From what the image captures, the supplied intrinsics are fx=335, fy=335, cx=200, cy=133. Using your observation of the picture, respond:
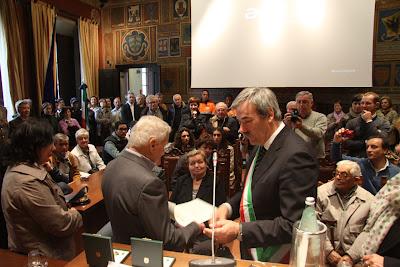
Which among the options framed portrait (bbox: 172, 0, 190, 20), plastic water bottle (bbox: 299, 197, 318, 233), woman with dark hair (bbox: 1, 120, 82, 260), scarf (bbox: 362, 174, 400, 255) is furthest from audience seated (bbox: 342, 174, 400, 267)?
framed portrait (bbox: 172, 0, 190, 20)

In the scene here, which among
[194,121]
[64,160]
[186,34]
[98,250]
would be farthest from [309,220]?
[186,34]

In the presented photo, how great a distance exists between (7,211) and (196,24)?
7710 mm

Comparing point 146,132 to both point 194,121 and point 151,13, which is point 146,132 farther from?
point 151,13

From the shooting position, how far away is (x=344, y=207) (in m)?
2.90

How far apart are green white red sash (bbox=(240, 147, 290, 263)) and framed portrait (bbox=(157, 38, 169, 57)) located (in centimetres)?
941

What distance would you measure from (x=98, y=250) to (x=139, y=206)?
0.28 metres

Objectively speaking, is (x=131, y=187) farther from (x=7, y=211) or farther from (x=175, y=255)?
(x=7, y=211)

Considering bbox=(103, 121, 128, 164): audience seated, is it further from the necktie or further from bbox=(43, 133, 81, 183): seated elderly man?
the necktie

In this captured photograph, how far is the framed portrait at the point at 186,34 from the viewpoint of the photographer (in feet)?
34.0

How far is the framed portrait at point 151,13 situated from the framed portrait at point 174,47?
0.88m

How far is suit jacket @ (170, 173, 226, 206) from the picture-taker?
343 cm

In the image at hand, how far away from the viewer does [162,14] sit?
1067cm

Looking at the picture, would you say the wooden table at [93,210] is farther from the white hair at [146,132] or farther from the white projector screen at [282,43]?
the white projector screen at [282,43]

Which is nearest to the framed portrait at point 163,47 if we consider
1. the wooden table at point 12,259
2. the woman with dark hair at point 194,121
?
the woman with dark hair at point 194,121
